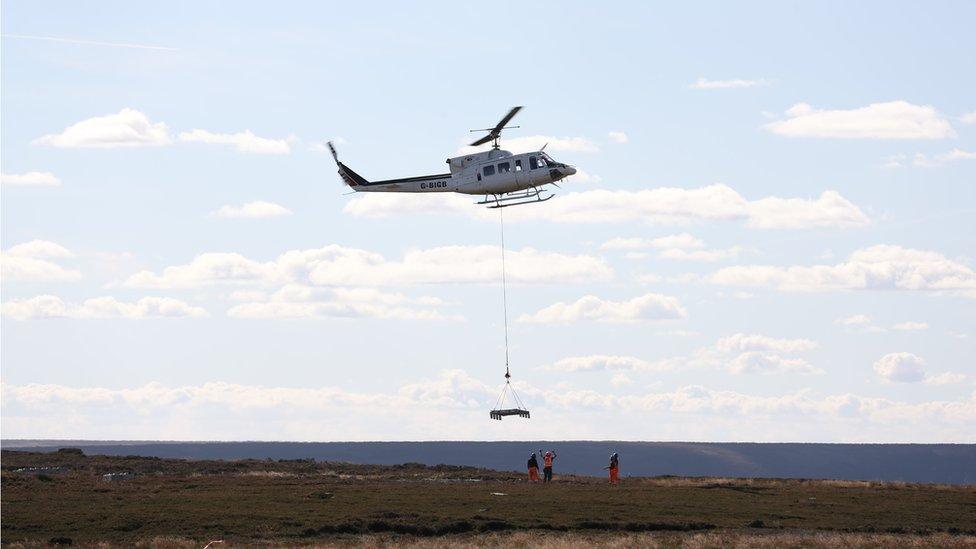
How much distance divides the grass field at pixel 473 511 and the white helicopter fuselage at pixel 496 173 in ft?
46.9

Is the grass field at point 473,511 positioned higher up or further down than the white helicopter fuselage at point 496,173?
further down

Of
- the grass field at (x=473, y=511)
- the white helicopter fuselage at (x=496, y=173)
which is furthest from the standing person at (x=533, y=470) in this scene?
the white helicopter fuselage at (x=496, y=173)

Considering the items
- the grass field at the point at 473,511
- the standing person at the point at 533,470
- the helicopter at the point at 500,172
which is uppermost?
the helicopter at the point at 500,172

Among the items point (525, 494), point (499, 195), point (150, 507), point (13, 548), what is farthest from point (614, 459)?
point (13, 548)

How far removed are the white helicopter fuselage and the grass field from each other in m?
→ 14.3

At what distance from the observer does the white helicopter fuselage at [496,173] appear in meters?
66.1

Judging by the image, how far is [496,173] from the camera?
219ft

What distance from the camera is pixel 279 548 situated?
46.8 metres

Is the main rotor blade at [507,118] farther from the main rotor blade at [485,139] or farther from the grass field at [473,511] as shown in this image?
the grass field at [473,511]

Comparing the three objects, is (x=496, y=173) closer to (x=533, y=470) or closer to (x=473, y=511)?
(x=533, y=470)

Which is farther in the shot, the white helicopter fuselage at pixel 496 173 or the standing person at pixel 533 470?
the standing person at pixel 533 470

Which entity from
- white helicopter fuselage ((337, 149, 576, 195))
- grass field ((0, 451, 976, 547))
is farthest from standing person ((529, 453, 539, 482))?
white helicopter fuselage ((337, 149, 576, 195))

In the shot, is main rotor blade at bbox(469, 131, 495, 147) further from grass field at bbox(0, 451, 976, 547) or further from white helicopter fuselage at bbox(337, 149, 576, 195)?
grass field at bbox(0, 451, 976, 547)

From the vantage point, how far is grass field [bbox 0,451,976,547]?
49.4 meters
